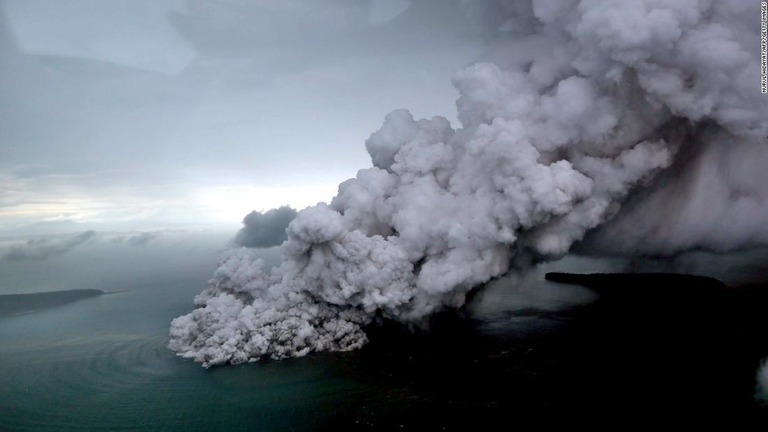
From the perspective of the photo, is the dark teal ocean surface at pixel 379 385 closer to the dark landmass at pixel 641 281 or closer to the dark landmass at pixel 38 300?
the dark landmass at pixel 641 281

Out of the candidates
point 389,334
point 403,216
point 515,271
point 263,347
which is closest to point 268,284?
point 263,347

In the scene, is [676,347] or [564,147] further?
[676,347]

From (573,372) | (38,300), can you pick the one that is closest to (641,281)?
(573,372)

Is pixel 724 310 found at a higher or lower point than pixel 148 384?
higher

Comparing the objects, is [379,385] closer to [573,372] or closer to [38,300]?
[573,372]

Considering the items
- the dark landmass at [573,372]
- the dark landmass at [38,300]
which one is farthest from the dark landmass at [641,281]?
the dark landmass at [38,300]

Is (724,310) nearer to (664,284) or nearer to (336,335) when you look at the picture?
(664,284)
